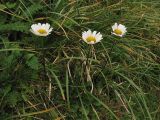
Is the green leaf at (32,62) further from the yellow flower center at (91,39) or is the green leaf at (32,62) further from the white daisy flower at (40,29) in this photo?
the yellow flower center at (91,39)

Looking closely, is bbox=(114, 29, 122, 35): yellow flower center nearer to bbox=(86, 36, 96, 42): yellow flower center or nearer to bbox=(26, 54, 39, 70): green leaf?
bbox=(86, 36, 96, 42): yellow flower center

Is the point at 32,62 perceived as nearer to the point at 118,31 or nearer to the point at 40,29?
the point at 40,29

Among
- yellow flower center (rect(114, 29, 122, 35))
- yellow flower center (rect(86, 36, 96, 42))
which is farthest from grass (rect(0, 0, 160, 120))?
yellow flower center (rect(114, 29, 122, 35))

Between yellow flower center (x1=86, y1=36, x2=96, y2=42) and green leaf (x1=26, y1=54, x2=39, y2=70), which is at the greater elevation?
yellow flower center (x1=86, y1=36, x2=96, y2=42)

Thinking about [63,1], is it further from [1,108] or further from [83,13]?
[1,108]

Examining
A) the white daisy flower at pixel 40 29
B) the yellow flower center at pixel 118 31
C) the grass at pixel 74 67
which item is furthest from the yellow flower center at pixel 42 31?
the yellow flower center at pixel 118 31

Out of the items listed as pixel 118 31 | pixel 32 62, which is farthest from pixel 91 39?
pixel 32 62

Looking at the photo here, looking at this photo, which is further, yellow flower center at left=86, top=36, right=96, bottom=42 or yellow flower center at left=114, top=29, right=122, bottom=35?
yellow flower center at left=114, top=29, right=122, bottom=35

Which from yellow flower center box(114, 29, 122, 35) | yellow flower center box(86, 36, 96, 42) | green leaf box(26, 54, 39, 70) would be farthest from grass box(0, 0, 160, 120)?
yellow flower center box(114, 29, 122, 35)

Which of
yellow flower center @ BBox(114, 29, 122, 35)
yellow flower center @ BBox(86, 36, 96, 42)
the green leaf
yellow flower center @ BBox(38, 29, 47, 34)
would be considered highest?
yellow flower center @ BBox(114, 29, 122, 35)
